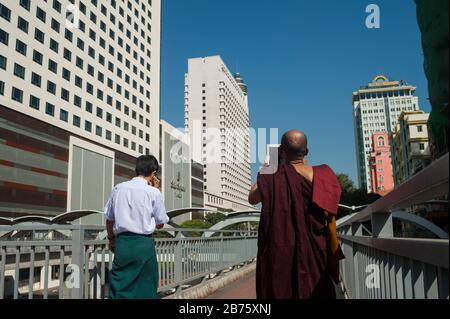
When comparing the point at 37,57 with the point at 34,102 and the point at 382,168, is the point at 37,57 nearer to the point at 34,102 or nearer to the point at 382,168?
the point at 34,102

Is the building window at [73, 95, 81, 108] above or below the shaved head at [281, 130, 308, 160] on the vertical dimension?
above

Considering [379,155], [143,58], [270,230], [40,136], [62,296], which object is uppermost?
[143,58]

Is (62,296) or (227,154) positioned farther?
(227,154)

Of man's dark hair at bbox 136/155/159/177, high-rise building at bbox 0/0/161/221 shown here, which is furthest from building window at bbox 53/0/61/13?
man's dark hair at bbox 136/155/159/177

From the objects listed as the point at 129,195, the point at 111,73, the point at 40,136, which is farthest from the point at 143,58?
the point at 129,195

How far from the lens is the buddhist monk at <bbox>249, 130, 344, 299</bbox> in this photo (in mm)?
2553

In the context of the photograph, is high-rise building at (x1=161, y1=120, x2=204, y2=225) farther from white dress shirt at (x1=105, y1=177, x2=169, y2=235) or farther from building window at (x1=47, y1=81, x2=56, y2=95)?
white dress shirt at (x1=105, y1=177, x2=169, y2=235)

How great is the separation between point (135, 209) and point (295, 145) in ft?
5.03

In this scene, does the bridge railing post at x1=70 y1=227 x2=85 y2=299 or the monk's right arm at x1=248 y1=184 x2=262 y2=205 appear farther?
the bridge railing post at x1=70 y1=227 x2=85 y2=299

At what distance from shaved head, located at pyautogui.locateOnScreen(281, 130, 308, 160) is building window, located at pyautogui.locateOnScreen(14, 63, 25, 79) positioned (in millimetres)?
38317

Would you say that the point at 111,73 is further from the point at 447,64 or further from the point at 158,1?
the point at 447,64

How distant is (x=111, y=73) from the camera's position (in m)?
53.9

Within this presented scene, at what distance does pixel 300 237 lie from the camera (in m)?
2.56

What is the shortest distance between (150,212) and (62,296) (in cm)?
109
